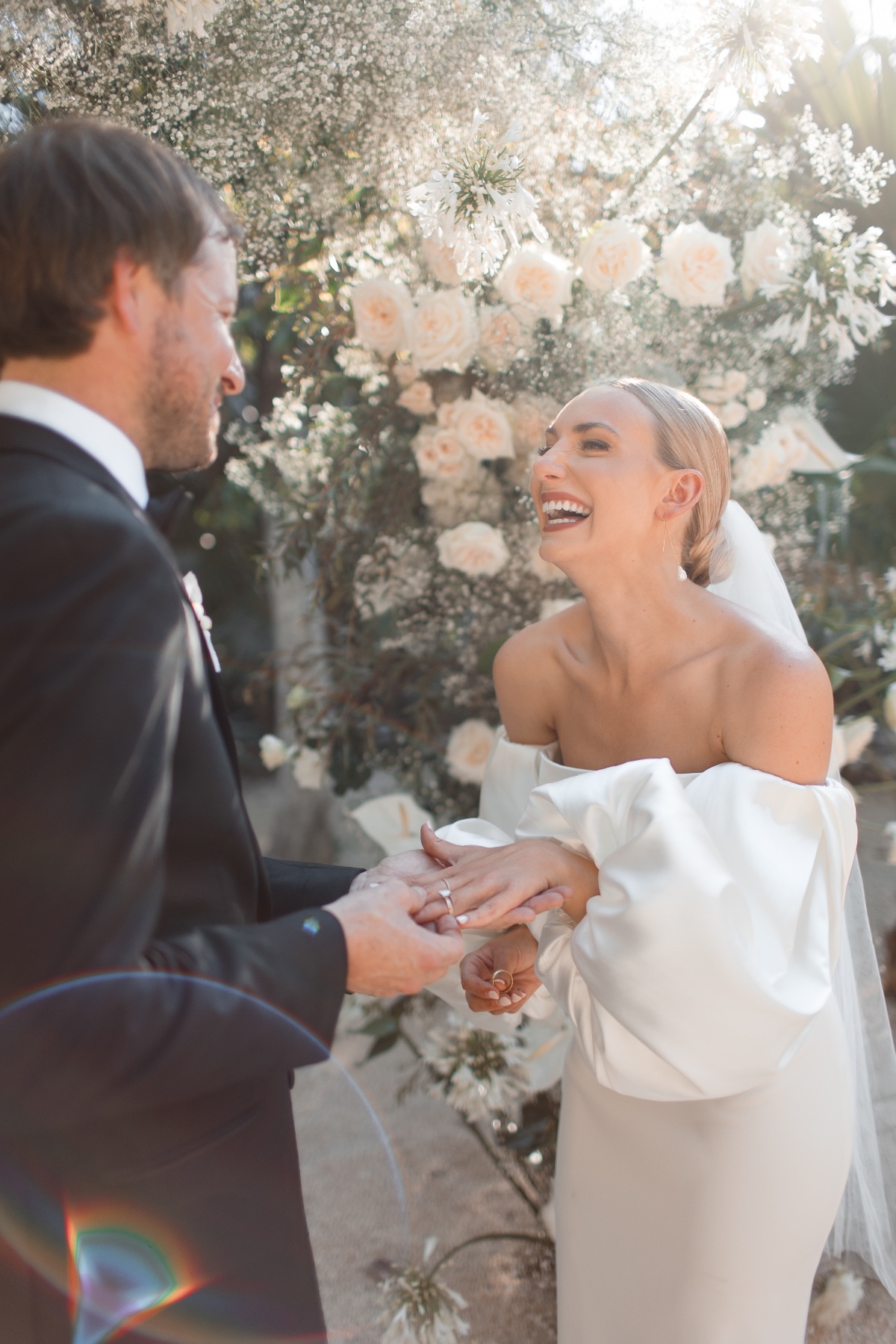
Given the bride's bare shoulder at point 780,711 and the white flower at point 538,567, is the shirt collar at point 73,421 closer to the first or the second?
the bride's bare shoulder at point 780,711

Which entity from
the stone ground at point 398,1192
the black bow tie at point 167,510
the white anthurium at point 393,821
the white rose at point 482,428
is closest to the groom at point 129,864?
the black bow tie at point 167,510

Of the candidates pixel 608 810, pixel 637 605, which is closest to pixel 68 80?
pixel 637 605

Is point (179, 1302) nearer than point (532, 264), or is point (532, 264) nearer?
point (179, 1302)

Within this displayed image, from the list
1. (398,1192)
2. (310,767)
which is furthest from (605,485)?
(398,1192)

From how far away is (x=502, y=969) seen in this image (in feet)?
5.92

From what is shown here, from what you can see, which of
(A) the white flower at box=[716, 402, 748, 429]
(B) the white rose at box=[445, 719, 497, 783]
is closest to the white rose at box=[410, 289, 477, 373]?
(A) the white flower at box=[716, 402, 748, 429]

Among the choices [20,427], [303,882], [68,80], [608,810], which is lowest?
[303,882]

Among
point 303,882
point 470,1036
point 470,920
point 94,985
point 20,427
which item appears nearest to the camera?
point 94,985

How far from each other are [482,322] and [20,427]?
140 centimetres

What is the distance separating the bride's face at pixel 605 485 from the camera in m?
1.79

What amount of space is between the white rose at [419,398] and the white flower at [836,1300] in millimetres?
2287

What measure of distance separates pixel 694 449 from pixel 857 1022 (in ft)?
4.15

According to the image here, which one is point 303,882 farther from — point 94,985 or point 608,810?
point 94,985

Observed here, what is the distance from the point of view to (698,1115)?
1.64 meters
